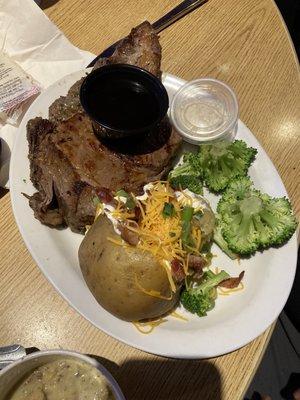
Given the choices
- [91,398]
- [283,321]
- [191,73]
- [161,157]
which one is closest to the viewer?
[91,398]

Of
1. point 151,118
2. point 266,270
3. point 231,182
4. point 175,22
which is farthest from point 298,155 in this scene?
point 175,22

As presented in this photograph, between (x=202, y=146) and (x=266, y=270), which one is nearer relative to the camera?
(x=266, y=270)

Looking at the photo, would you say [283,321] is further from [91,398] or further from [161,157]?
[91,398]

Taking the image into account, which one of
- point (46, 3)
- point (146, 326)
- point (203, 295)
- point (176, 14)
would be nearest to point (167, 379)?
point (146, 326)

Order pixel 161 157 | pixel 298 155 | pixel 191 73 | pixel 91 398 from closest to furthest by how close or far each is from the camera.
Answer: pixel 91 398
pixel 161 157
pixel 298 155
pixel 191 73

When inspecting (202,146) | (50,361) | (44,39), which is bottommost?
(202,146)

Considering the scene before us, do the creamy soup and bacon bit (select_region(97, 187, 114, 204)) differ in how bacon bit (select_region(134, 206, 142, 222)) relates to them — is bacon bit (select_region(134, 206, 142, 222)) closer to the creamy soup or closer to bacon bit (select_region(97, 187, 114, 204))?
bacon bit (select_region(97, 187, 114, 204))

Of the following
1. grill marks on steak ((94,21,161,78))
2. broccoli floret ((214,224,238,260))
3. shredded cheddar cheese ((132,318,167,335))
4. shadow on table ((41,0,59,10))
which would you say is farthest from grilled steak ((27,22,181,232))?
shadow on table ((41,0,59,10))

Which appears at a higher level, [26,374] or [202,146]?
[26,374]
